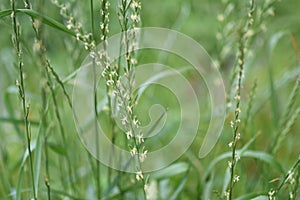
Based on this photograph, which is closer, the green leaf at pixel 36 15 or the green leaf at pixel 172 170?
the green leaf at pixel 36 15

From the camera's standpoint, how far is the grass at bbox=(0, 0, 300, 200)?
71cm

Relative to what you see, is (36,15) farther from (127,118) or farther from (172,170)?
(172,170)

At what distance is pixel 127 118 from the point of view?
676mm

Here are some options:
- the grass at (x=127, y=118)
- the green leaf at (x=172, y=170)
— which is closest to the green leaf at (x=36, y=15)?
the grass at (x=127, y=118)

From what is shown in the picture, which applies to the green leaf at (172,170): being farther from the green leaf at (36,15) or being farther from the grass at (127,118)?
the green leaf at (36,15)

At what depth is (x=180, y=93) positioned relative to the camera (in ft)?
5.57

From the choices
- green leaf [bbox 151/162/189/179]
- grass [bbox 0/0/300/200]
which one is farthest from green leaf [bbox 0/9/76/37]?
green leaf [bbox 151/162/189/179]

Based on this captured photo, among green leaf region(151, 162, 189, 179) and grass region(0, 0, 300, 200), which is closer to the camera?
grass region(0, 0, 300, 200)

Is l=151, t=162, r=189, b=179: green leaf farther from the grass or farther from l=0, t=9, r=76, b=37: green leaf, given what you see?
l=0, t=9, r=76, b=37: green leaf

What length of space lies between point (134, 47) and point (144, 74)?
A: 1.98 feet

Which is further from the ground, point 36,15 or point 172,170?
point 36,15

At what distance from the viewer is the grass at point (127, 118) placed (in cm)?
71

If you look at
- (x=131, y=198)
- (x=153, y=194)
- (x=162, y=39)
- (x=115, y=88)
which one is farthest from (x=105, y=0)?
(x=162, y=39)

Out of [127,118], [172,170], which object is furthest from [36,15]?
[172,170]
